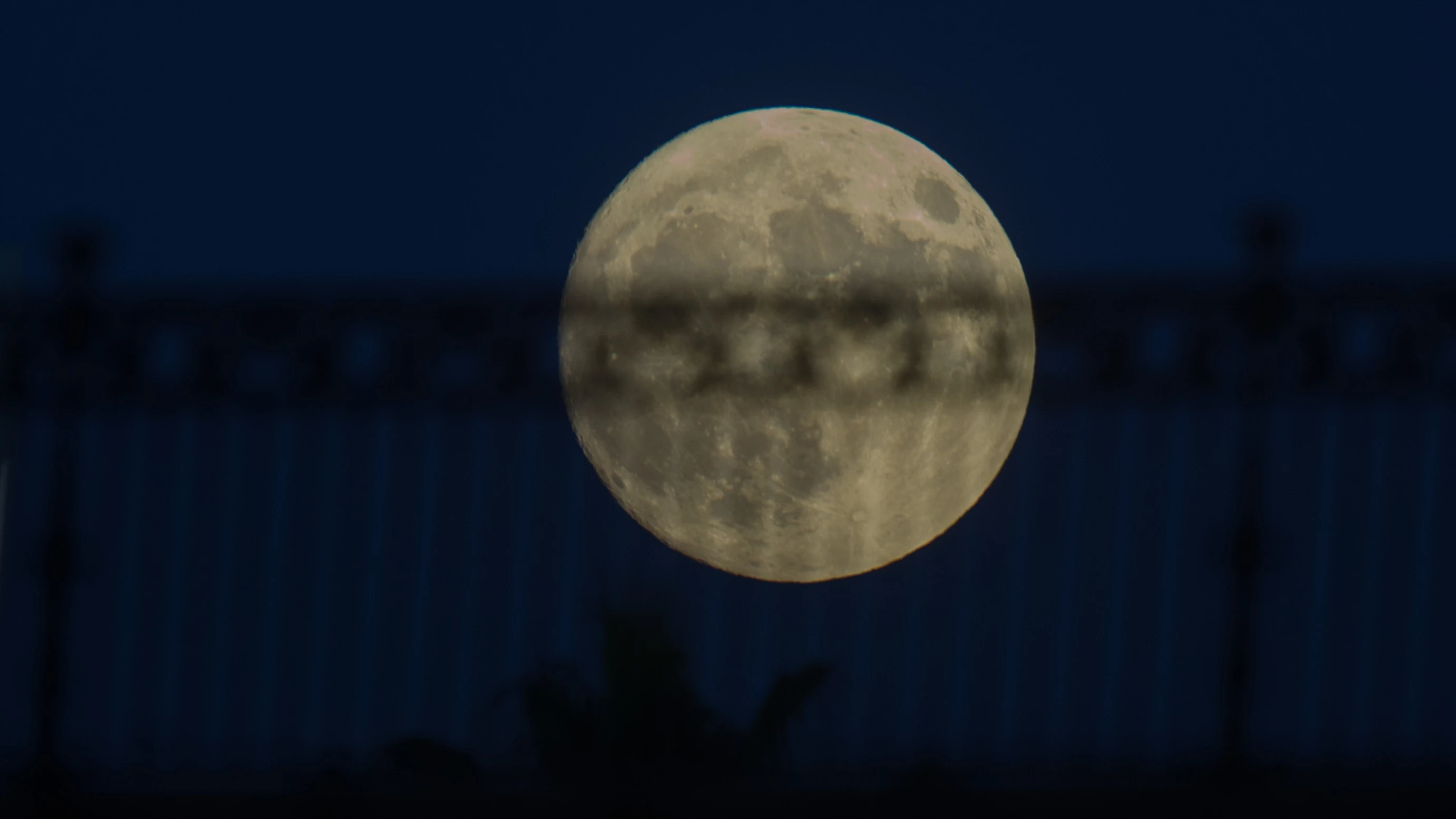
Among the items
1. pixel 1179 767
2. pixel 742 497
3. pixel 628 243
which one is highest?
Result: pixel 628 243

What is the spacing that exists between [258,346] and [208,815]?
1707mm

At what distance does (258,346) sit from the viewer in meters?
6.22

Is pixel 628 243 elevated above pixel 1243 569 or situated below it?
above

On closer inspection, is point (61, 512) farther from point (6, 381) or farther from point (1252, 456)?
point (1252, 456)

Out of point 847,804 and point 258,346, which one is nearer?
point 847,804

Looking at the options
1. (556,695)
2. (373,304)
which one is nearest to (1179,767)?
(373,304)

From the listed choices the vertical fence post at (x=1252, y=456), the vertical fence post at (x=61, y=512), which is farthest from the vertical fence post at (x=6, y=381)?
the vertical fence post at (x=1252, y=456)

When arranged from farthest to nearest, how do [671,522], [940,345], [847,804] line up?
[671,522]
[940,345]
[847,804]

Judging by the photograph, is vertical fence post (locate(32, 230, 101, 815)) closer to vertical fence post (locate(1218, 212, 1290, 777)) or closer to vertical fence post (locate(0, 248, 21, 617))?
vertical fence post (locate(0, 248, 21, 617))

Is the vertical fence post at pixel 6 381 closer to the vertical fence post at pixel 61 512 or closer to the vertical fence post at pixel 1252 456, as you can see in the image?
the vertical fence post at pixel 61 512

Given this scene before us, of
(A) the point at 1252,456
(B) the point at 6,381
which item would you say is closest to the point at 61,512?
(B) the point at 6,381

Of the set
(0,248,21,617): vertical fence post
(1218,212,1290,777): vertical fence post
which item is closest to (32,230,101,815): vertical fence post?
(0,248,21,617): vertical fence post

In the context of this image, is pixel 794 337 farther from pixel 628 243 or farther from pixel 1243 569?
pixel 628 243

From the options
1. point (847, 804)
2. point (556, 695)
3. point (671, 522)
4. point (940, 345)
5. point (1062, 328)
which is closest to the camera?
point (847, 804)
